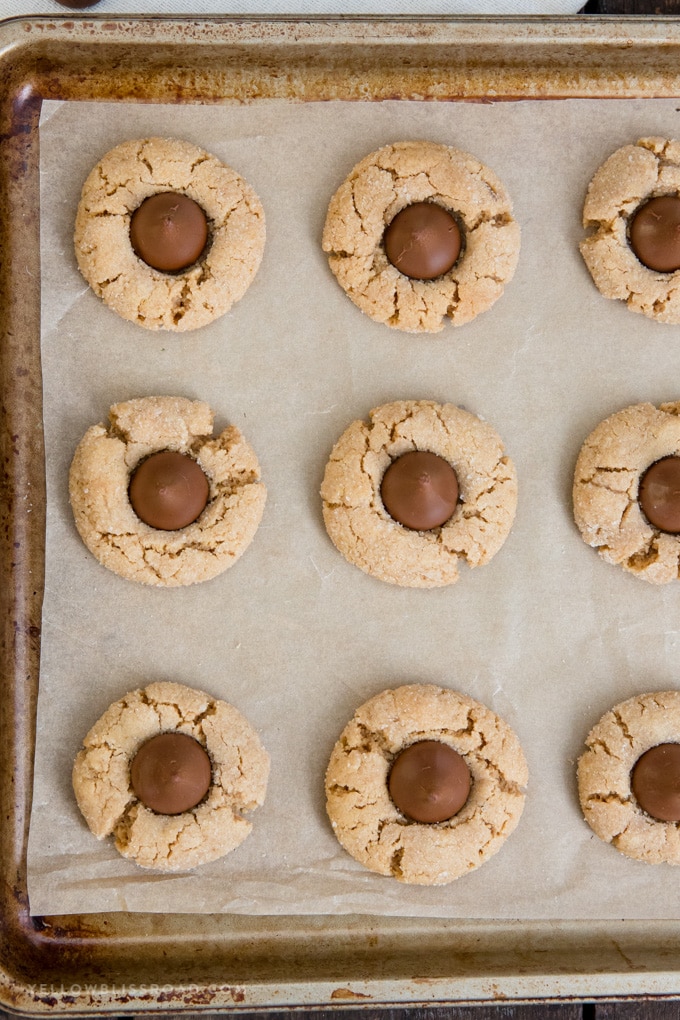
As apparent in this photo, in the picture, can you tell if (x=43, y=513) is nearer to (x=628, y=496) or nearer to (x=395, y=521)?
(x=395, y=521)

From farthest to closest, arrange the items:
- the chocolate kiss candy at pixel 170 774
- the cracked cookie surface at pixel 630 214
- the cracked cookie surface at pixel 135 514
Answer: the cracked cookie surface at pixel 630 214
the cracked cookie surface at pixel 135 514
the chocolate kiss candy at pixel 170 774

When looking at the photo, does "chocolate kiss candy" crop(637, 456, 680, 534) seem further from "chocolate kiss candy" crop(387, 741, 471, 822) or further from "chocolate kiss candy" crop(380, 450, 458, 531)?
"chocolate kiss candy" crop(387, 741, 471, 822)

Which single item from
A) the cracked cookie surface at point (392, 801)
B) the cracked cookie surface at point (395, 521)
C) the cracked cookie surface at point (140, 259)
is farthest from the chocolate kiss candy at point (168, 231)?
the cracked cookie surface at point (392, 801)

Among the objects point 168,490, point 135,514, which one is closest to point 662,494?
point 168,490

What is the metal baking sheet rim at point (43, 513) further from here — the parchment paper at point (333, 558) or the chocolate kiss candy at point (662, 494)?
the chocolate kiss candy at point (662, 494)

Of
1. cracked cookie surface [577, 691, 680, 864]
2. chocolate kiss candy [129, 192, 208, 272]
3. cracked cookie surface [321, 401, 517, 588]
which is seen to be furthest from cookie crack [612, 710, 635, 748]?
chocolate kiss candy [129, 192, 208, 272]
